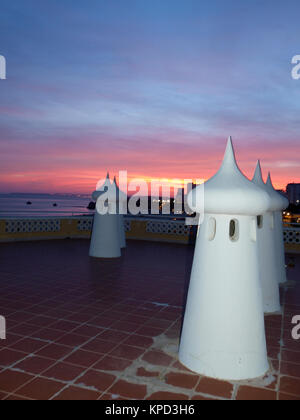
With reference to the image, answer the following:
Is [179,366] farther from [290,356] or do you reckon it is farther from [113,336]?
[290,356]

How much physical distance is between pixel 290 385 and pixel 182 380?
1.15 metres

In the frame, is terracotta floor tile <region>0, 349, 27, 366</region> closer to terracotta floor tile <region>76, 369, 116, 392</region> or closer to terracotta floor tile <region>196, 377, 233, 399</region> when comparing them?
terracotta floor tile <region>76, 369, 116, 392</region>

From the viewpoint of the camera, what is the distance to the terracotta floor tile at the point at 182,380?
153 inches

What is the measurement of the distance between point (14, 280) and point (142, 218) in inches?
343

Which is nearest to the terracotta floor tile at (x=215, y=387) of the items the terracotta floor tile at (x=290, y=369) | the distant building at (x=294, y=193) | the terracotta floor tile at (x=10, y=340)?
the terracotta floor tile at (x=290, y=369)

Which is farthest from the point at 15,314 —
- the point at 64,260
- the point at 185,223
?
the point at 185,223

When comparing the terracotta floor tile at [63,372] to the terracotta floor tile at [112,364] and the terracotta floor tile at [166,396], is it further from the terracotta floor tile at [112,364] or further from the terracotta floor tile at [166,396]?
the terracotta floor tile at [166,396]

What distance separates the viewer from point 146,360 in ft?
14.6

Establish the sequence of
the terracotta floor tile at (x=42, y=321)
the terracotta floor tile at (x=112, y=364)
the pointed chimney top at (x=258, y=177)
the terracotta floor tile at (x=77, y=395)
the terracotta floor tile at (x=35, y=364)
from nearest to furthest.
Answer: the terracotta floor tile at (x=77, y=395)
the terracotta floor tile at (x=35, y=364)
the terracotta floor tile at (x=112, y=364)
the terracotta floor tile at (x=42, y=321)
the pointed chimney top at (x=258, y=177)

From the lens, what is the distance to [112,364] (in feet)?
14.2

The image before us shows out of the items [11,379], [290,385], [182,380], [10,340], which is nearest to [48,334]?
[10,340]

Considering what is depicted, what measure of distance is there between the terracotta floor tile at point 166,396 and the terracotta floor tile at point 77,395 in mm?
541
